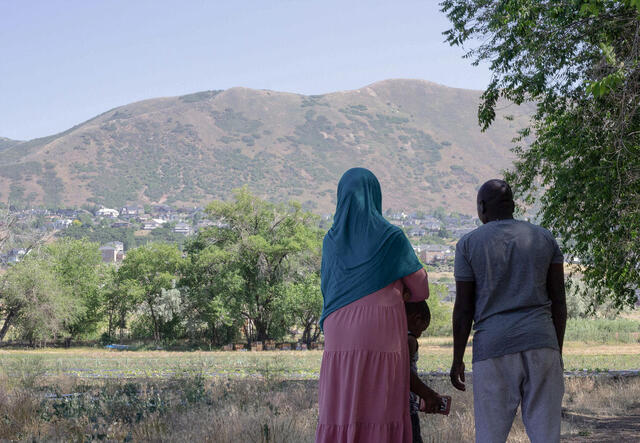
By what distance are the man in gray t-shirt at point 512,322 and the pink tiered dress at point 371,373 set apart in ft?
1.22

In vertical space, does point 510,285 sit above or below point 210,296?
above

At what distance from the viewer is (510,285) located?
3740mm

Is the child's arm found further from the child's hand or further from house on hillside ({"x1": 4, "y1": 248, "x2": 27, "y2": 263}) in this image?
house on hillside ({"x1": 4, "y1": 248, "x2": 27, "y2": 263})

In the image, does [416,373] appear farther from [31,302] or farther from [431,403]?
[31,302]

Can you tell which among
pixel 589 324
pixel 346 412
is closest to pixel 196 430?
pixel 346 412

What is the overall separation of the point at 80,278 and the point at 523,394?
52782 millimetres

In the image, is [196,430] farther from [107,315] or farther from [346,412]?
[107,315]

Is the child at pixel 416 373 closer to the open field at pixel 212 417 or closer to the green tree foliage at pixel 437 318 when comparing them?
the open field at pixel 212 417

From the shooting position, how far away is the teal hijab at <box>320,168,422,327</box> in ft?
11.8

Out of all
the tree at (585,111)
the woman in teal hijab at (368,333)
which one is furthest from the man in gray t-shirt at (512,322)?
the tree at (585,111)

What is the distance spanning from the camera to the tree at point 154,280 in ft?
160

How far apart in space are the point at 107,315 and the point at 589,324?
34601 millimetres

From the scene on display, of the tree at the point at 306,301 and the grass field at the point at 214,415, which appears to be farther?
the tree at the point at 306,301

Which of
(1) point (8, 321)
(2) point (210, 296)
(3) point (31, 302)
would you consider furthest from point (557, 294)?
(1) point (8, 321)
